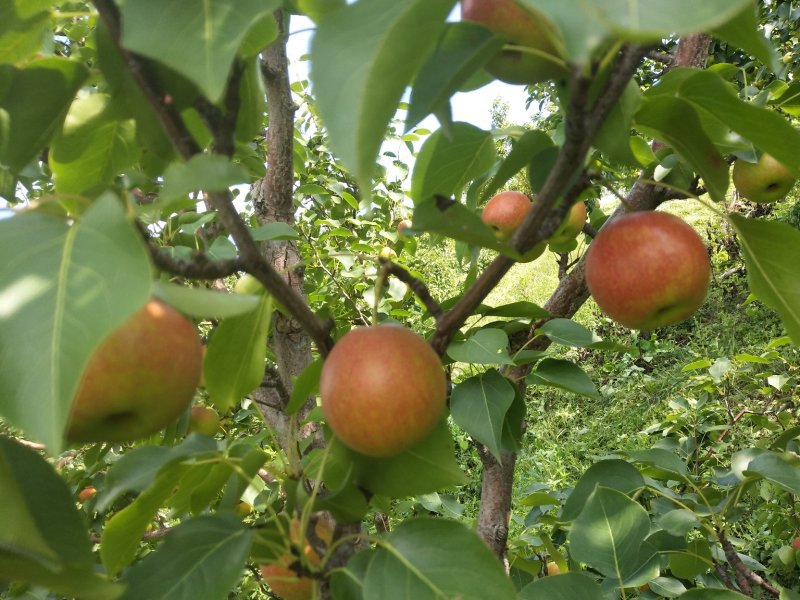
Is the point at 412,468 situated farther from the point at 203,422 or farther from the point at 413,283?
the point at 203,422

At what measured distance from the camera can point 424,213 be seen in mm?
610

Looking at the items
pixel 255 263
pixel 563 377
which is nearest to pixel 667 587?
pixel 563 377

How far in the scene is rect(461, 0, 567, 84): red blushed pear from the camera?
0.61 metres

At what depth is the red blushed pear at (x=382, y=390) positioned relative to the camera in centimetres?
67

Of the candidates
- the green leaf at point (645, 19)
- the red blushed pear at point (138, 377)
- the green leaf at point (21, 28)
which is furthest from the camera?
the green leaf at point (21, 28)

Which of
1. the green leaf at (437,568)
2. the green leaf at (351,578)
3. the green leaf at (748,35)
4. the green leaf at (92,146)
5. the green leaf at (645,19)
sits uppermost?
the green leaf at (645,19)

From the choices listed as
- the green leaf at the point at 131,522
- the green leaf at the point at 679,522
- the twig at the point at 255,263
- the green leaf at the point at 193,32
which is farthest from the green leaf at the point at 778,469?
the green leaf at the point at 193,32

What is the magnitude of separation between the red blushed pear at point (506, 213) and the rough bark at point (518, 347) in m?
0.23

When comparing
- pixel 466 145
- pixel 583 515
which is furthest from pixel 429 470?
pixel 466 145

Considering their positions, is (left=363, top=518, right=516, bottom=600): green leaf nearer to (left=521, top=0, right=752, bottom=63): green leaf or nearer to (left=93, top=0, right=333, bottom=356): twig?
(left=93, top=0, right=333, bottom=356): twig

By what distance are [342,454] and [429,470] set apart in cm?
12

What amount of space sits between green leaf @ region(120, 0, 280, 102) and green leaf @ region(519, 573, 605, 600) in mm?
723

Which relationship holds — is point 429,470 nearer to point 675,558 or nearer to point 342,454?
point 342,454

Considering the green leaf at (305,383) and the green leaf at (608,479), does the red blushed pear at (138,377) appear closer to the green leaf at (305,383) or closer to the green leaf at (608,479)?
the green leaf at (305,383)
